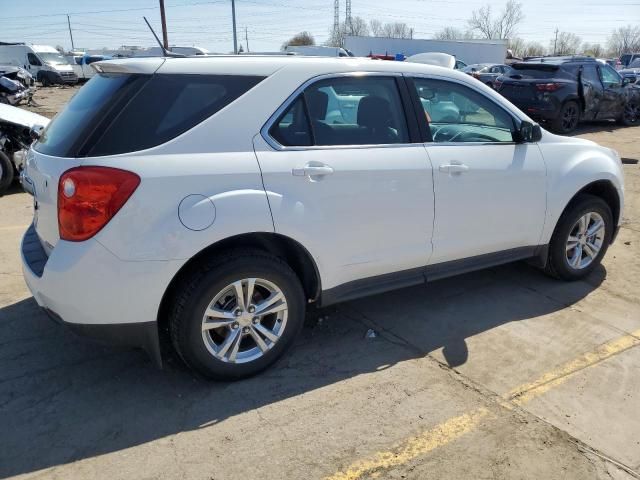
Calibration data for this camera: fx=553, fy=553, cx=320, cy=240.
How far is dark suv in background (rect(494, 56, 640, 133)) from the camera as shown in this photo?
→ 12984mm

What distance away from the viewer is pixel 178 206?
2.74 meters

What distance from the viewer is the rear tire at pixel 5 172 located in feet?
23.6

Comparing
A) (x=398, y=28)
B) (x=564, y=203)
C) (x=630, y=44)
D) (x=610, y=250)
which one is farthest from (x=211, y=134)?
(x=630, y=44)

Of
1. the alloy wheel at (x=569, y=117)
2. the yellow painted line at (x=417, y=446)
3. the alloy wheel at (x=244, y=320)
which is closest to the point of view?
the yellow painted line at (x=417, y=446)

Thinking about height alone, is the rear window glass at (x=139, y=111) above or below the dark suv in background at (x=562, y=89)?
above

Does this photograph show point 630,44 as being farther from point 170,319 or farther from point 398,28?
point 170,319

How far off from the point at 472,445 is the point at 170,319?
168cm

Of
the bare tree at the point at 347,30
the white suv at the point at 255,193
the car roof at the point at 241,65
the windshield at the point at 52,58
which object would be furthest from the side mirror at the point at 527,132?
the bare tree at the point at 347,30

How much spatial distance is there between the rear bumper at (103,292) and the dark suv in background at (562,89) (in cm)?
1234

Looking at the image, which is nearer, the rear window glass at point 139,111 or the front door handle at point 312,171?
the rear window glass at point 139,111

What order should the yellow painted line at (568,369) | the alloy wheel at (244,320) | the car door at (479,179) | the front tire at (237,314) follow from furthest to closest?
the car door at (479,179)
the yellow painted line at (568,369)
the alloy wheel at (244,320)
the front tire at (237,314)

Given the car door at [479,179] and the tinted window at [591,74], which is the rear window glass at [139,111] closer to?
the car door at [479,179]

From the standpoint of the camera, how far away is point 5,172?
7238 millimetres

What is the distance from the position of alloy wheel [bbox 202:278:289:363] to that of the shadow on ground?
0.67 feet
